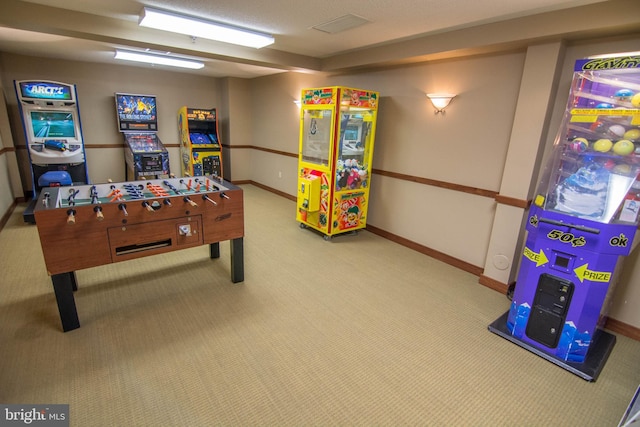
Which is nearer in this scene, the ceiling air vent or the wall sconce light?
the ceiling air vent

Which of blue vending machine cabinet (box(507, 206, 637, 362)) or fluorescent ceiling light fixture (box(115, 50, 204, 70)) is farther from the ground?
fluorescent ceiling light fixture (box(115, 50, 204, 70))

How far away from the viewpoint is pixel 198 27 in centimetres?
300

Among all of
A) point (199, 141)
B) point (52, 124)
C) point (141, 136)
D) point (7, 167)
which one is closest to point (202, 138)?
point (199, 141)

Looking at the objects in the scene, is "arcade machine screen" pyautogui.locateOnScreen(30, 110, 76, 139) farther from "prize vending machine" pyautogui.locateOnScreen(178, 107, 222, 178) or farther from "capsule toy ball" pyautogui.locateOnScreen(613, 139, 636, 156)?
"capsule toy ball" pyautogui.locateOnScreen(613, 139, 636, 156)

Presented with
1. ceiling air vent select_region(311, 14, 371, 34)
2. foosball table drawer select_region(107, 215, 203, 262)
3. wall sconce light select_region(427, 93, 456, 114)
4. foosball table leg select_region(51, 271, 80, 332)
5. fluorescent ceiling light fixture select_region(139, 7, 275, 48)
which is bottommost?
foosball table leg select_region(51, 271, 80, 332)

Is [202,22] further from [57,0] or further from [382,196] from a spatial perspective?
[382,196]

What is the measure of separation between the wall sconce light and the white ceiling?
60cm

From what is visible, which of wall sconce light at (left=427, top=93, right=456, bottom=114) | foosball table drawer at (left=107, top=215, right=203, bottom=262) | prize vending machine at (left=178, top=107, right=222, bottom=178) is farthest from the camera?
prize vending machine at (left=178, top=107, right=222, bottom=178)

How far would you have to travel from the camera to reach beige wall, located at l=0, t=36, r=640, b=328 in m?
2.75

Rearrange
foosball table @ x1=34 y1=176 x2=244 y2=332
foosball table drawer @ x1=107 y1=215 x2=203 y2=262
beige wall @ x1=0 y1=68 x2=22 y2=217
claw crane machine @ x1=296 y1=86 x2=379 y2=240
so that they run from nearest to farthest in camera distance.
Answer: foosball table @ x1=34 y1=176 x2=244 y2=332 < foosball table drawer @ x1=107 y1=215 x2=203 y2=262 < claw crane machine @ x1=296 y1=86 x2=379 y2=240 < beige wall @ x1=0 y1=68 x2=22 y2=217

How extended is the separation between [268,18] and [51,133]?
415 cm

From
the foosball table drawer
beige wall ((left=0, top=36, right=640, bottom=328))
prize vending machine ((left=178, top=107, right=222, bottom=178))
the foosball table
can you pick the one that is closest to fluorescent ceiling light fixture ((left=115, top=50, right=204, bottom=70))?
prize vending machine ((left=178, top=107, right=222, bottom=178))

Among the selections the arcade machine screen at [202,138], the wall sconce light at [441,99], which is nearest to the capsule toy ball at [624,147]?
the wall sconce light at [441,99]

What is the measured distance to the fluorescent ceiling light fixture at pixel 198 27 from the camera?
274 centimetres
